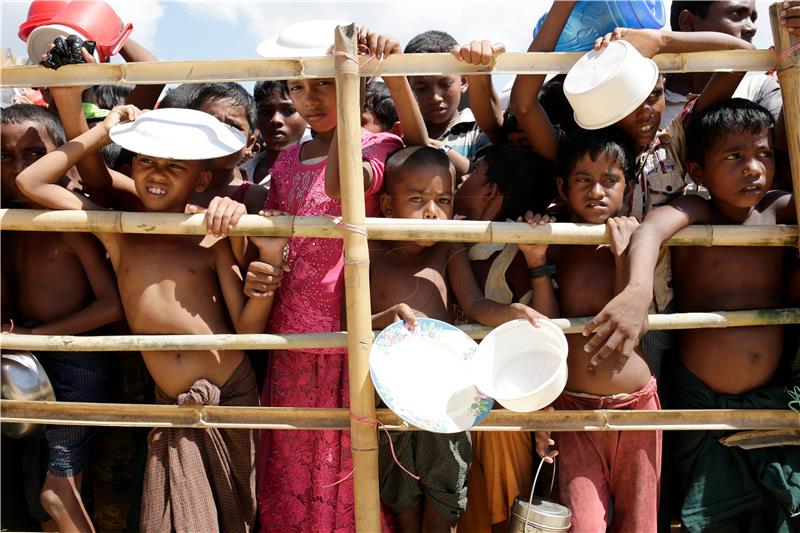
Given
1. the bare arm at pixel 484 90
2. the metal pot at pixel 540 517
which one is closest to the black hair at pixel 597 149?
the bare arm at pixel 484 90

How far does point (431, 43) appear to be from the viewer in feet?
11.7

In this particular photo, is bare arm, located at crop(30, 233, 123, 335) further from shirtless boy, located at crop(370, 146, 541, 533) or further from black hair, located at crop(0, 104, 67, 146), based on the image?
shirtless boy, located at crop(370, 146, 541, 533)

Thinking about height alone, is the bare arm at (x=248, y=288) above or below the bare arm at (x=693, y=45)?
below

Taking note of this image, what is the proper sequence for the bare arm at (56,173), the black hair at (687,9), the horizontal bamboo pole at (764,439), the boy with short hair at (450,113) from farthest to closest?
the black hair at (687,9)
the boy with short hair at (450,113)
the bare arm at (56,173)
the horizontal bamboo pole at (764,439)

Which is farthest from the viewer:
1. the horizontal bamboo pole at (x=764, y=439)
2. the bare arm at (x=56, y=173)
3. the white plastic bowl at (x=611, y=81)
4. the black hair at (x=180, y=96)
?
the black hair at (x=180, y=96)

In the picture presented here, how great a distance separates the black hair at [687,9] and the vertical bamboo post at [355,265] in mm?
1969

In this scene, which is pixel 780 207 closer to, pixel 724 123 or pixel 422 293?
pixel 724 123

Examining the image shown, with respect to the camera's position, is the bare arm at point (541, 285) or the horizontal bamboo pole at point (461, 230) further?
the bare arm at point (541, 285)

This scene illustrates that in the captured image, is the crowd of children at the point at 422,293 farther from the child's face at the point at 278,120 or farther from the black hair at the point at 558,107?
the child's face at the point at 278,120

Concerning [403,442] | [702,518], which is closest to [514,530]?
[403,442]

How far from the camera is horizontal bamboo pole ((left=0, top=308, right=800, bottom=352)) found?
89.1 inches

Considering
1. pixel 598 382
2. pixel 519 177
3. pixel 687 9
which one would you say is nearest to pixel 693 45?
pixel 519 177

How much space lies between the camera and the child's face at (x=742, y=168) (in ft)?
7.89

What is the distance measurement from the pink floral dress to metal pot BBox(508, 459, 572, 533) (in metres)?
0.60
